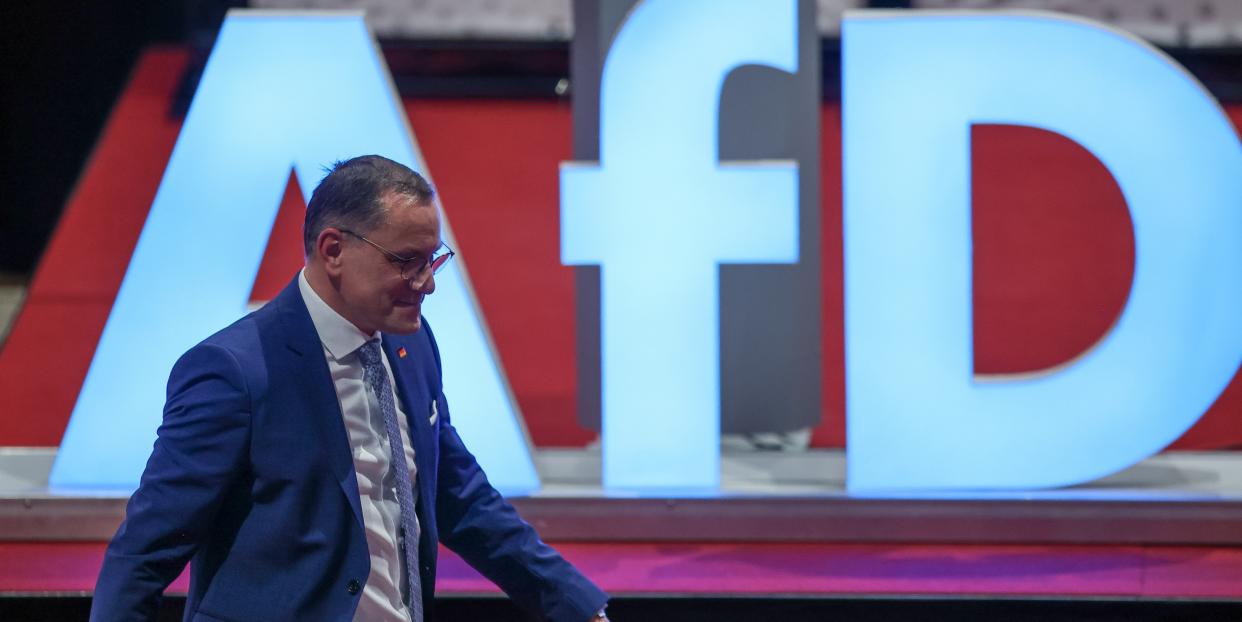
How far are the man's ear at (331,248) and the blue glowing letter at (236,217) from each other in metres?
1.50

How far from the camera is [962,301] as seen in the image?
3.16m

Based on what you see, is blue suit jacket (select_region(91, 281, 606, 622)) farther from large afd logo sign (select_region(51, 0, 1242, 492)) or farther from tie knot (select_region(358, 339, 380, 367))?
large afd logo sign (select_region(51, 0, 1242, 492))

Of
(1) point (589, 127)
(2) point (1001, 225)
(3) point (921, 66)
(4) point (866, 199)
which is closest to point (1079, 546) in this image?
(4) point (866, 199)

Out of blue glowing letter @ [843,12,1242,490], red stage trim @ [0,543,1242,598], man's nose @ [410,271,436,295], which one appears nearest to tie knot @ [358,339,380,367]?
man's nose @ [410,271,436,295]

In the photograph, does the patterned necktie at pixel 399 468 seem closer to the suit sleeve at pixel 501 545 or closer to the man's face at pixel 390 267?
the man's face at pixel 390 267

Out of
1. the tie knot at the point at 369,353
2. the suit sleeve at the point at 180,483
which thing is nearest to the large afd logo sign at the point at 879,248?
the tie knot at the point at 369,353

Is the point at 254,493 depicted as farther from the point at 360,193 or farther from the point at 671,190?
the point at 671,190

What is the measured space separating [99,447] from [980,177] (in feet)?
11.2

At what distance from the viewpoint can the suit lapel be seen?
170 cm

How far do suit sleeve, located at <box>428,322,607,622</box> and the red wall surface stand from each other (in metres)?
2.30

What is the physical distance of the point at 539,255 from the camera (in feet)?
17.0

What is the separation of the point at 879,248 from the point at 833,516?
63 cm

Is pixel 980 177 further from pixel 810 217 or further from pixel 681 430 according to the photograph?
pixel 681 430

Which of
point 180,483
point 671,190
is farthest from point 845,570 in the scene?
point 180,483
